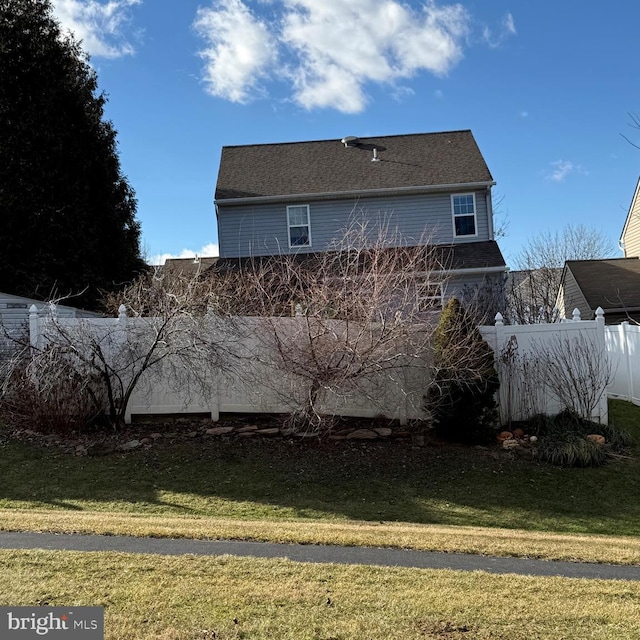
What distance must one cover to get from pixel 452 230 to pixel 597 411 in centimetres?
944

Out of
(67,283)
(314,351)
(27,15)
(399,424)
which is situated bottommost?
(399,424)

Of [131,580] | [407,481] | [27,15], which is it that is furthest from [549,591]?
[27,15]

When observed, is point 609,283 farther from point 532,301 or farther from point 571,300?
point 532,301

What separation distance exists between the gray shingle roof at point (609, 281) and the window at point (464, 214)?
16.0 feet

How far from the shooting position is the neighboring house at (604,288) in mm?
19266

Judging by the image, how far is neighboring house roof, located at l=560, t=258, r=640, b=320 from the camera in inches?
758

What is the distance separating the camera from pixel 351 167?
65.9 ft

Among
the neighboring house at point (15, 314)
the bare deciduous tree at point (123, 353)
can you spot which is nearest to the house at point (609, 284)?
the bare deciduous tree at point (123, 353)

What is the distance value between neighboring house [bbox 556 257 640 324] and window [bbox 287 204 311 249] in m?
9.79

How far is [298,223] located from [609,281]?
11274 mm

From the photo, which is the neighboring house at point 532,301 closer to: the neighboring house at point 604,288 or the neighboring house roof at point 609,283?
the neighboring house at point 604,288

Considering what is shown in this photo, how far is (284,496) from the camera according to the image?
26.5 feet

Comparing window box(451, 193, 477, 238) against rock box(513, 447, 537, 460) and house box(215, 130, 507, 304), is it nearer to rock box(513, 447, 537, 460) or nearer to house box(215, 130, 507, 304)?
house box(215, 130, 507, 304)

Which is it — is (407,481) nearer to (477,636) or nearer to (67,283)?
(477,636)
